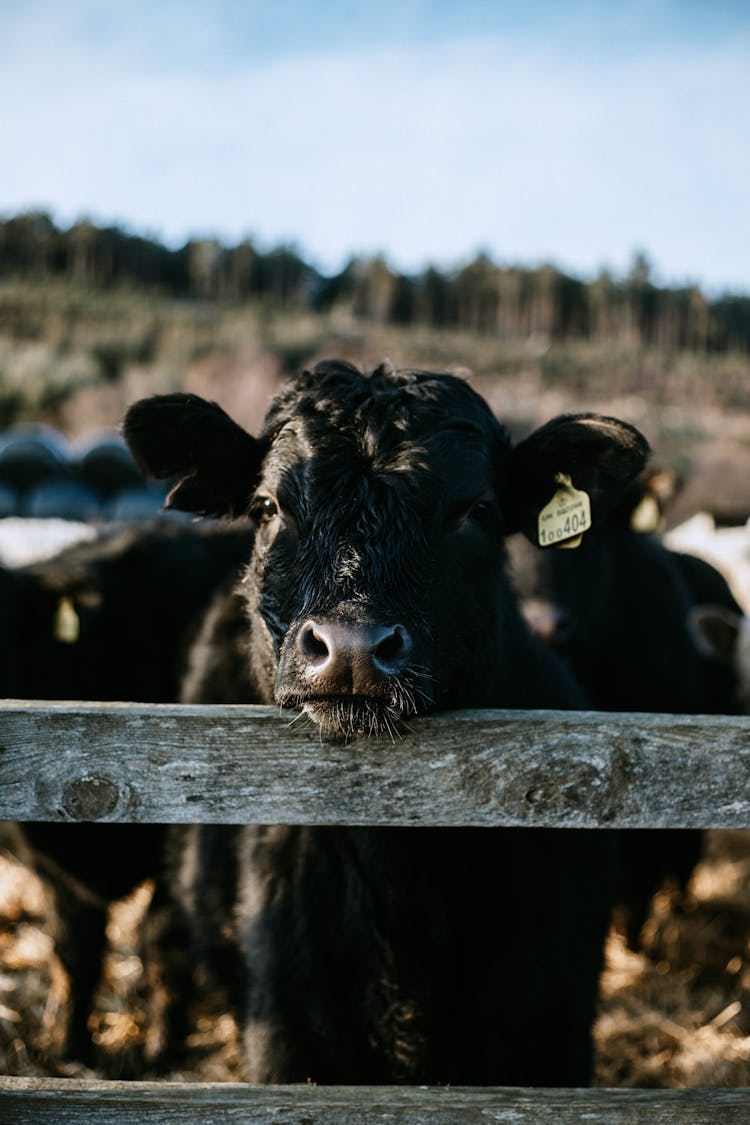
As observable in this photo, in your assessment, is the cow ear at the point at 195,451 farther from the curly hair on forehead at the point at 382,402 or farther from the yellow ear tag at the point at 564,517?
the yellow ear tag at the point at 564,517

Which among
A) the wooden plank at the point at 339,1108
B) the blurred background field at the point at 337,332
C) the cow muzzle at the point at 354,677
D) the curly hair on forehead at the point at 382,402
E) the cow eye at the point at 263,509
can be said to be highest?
the blurred background field at the point at 337,332

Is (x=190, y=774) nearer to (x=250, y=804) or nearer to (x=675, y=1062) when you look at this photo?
(x=250, y=804)

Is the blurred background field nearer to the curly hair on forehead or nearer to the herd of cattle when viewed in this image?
the curly hair on forehead

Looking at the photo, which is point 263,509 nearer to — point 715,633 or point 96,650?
point 96,650

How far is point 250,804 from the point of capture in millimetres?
1771

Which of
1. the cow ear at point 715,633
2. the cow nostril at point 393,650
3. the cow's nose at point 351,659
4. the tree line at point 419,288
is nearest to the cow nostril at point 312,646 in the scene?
the cow's nose at point 351,659

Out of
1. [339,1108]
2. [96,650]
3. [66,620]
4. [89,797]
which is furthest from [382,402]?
[96,650]

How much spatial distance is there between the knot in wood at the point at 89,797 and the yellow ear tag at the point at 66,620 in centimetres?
217

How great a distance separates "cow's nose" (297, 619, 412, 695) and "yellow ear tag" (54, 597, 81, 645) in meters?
2.21

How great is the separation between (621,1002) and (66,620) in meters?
3.09

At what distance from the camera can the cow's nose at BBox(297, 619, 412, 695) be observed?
5.99 feet

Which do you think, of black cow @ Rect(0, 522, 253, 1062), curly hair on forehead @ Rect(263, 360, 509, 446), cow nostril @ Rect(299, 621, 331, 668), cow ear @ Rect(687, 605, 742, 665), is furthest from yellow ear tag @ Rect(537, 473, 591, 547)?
cow ear @ Rect(687, 605, 742, 665)

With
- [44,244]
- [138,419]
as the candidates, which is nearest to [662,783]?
[138,419]

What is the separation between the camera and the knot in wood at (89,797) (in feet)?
5.68
